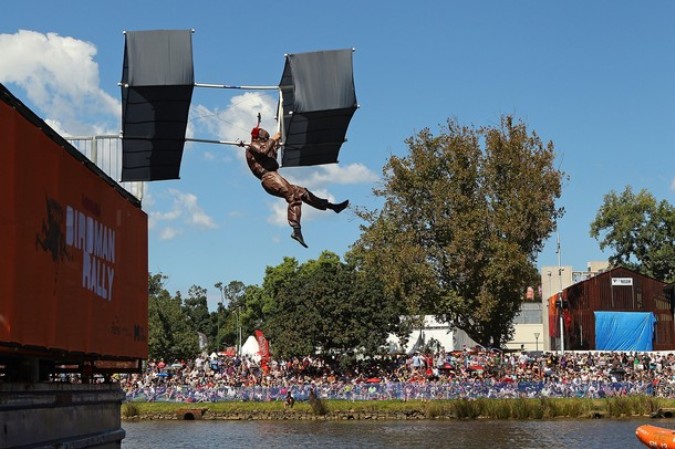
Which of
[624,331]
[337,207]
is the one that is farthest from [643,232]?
[337,207]

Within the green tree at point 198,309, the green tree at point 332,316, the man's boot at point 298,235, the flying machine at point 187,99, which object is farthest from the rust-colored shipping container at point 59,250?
the green tree at point 198,309

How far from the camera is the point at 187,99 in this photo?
15297mm

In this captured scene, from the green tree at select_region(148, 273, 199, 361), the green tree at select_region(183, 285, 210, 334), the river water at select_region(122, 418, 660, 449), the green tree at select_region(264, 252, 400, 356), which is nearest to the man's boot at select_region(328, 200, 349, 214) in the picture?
the river water at select_region(122, 418, 660, 449)

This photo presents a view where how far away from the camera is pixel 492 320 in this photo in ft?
A: 218

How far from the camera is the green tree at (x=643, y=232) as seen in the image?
338 ft

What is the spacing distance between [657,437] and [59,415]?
21.8 meters

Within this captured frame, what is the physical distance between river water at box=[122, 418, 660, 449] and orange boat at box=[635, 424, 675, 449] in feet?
8.90

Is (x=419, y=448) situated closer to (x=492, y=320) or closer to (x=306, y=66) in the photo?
(x=306, y=66)

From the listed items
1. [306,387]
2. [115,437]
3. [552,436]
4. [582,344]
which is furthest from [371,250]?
[115,437]

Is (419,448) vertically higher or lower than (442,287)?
lower

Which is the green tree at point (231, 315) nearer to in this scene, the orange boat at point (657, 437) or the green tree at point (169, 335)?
the green tree at point (169, 335)

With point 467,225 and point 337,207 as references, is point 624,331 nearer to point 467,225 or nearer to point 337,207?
point 467,225

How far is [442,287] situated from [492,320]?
3913mm

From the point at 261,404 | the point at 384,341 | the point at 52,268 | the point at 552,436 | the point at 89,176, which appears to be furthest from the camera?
the point at 384,341
